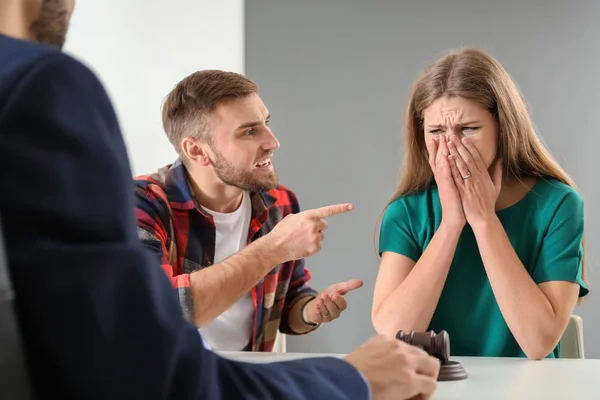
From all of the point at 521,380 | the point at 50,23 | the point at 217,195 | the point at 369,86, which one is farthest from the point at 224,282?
the point at 369,86

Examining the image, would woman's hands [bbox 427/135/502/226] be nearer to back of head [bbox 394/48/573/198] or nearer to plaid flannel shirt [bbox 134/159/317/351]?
back of head [bbox 394/48/573/198]

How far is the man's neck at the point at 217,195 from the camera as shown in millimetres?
1891

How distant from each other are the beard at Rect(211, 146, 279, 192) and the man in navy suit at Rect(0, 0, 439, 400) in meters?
1.34

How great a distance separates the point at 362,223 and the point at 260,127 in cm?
138

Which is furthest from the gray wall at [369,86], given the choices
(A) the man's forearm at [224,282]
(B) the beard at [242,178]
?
(A) the man's forearm at [224,282]

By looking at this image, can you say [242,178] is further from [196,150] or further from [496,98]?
[496,98]

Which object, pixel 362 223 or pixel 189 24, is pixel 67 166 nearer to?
pixel 189 24

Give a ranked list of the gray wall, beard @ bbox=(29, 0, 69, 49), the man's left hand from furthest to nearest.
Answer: the gray wall → the man's left hand → beard @ bbox=(29, 0, 69, 49)

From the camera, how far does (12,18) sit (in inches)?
22.0

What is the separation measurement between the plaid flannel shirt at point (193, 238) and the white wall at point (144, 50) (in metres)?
0.16

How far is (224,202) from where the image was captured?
1.90 meters

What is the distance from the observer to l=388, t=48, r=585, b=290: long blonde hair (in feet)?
5.07

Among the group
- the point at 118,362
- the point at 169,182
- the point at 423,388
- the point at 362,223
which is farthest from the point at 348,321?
the point at 118,362

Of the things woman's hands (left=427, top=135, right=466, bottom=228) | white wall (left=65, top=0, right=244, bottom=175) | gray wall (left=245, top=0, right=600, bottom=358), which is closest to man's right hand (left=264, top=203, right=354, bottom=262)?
woman's hands (left=427, top=135, right=466, bottom=228)
